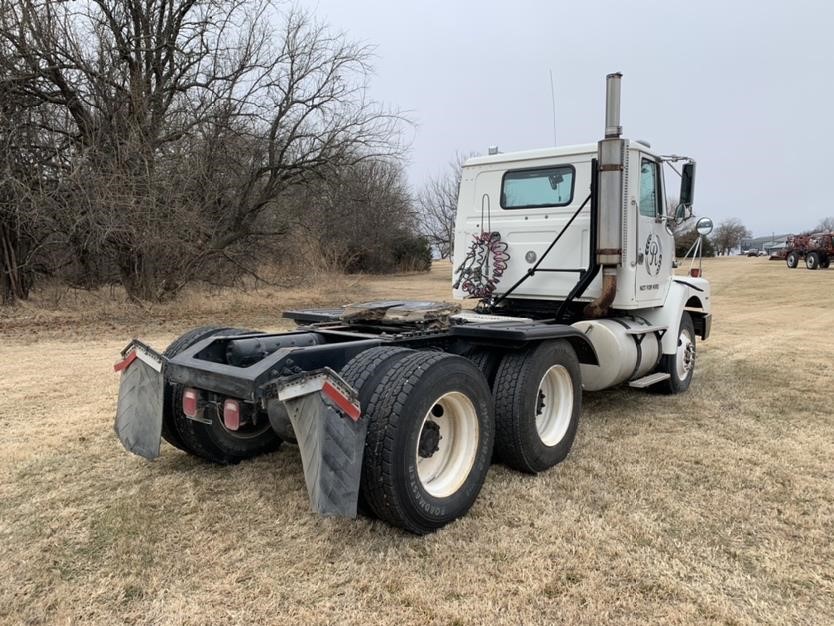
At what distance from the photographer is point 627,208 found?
534 cm

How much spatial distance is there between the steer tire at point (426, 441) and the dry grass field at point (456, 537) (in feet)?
0.64

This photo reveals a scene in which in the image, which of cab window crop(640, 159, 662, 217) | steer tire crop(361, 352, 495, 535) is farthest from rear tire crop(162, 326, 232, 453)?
cab window crop(640, 159, 662, 217)

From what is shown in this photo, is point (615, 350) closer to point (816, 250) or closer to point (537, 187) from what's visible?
point (537, 187)

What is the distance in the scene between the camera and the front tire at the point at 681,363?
20.9 feet

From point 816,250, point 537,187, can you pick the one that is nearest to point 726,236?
point 816,250

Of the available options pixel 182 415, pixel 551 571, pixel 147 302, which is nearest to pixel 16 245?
pixel 147 302

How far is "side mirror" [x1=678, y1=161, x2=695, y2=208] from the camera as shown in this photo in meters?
6.00

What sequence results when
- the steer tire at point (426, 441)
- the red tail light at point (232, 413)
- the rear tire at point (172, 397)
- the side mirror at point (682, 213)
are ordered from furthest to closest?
the side mirror at point (682, 213) < the rear tire at point (172, 397) < the red tail light at point (232, 413) < the steer tire at point (426, 441)

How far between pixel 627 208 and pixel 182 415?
159 inches

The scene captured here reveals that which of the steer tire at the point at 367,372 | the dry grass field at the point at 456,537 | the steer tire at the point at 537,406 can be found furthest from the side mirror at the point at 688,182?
the steer tire at the point at 367,372

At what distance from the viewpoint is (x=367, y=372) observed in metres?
3.13

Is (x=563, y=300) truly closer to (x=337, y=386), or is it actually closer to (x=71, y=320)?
(x=337, y=386)

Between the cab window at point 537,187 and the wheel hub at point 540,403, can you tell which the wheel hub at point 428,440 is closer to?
the wheel hub at point 540,403

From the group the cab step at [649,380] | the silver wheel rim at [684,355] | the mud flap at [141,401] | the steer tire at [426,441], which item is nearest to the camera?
the steer tire at [426,441]
